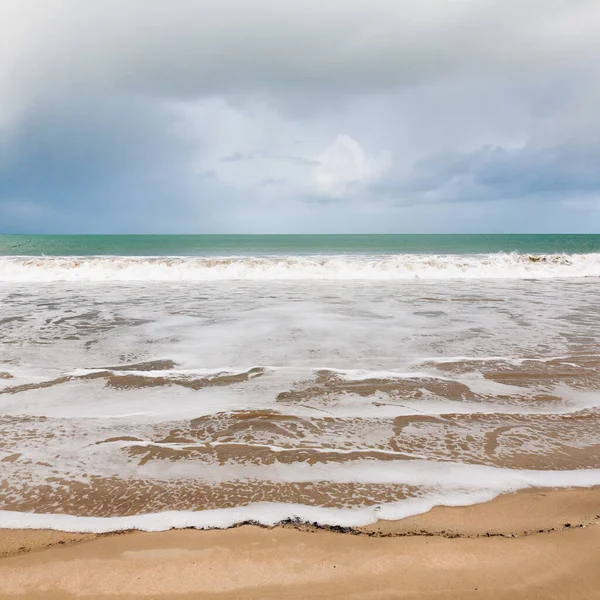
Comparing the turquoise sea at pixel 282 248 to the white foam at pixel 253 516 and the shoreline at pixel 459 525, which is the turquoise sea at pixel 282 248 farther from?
the shoreline at pixel 459 525

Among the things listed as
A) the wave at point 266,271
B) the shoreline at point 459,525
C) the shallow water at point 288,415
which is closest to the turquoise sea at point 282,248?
the wave at point 266,271

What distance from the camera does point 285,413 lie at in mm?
4113

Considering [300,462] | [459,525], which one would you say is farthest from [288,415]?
[459,525]

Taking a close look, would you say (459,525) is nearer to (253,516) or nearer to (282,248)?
(253,516)

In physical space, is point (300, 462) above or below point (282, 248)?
below

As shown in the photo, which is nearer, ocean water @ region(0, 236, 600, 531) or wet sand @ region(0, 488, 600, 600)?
wet sand @ region(0, 488, 600, 600)

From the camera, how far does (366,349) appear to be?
650cm

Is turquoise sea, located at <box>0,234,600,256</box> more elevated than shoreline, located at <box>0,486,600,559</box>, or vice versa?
turquoise sea, located at <box>0,234,600,256</box>

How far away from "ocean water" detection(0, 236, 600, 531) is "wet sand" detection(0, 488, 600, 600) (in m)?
0.14

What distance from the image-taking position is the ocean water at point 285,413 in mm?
2764

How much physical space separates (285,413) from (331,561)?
6.40 feet

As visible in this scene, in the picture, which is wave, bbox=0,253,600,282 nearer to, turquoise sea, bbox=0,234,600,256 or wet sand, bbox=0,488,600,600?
wet sand, bbox=0,488,600,600

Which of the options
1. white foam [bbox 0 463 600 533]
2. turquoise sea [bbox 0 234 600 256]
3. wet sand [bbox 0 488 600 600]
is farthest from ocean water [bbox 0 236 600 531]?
turquoise sea [bbox 0 234 600 256]

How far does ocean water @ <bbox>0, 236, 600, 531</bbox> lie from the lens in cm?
276
